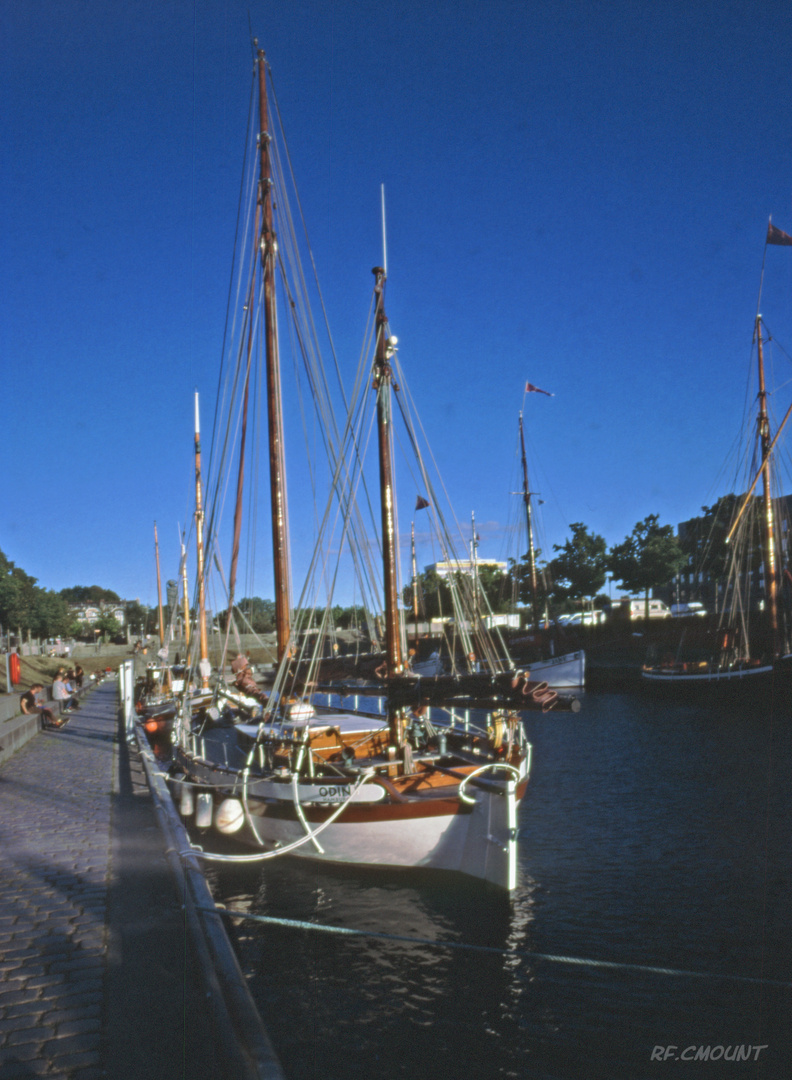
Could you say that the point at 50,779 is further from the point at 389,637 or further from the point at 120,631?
the point at 120,631

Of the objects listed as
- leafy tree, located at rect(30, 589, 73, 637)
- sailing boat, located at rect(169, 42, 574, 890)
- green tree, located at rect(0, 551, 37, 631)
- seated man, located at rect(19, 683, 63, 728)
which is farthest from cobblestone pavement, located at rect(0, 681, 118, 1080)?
leafy tree, located at rect(30, 589, 73, 637)

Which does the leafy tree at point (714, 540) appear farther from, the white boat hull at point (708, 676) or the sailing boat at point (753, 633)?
the white boat hull at point (708, 676)

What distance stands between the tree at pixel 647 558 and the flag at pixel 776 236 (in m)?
44.5

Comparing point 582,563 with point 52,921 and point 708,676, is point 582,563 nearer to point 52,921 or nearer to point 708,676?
point 708,676

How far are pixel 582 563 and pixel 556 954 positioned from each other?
57225mm

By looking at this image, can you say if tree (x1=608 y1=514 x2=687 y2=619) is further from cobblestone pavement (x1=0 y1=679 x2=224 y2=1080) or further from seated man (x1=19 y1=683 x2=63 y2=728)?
cobblestone pavement (x1=0 y1=679 x2=224 y2=1080)

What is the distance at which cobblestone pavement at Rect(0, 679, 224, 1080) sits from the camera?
4.54m

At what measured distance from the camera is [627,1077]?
23.1 feet

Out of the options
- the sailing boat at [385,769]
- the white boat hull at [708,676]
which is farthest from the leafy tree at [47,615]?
the sailing boat at [385,769]

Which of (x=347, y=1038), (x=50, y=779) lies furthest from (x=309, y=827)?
(x=50, y=779)

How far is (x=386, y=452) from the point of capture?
12.9 metres

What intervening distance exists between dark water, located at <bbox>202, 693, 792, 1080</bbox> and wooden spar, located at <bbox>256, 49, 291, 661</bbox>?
5.73 m

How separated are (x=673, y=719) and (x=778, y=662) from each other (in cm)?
726

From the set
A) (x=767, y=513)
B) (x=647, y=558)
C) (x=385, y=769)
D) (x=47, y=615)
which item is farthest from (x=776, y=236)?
(x=47, y=615)
